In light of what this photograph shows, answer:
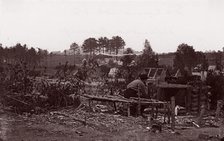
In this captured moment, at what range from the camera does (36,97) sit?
1475 centimetres

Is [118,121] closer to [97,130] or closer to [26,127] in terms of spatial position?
[97,130]

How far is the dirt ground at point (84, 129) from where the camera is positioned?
9836 millimetres

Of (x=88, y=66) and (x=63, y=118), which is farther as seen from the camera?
(x=88, y=66)

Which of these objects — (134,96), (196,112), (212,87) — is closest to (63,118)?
(134,96)

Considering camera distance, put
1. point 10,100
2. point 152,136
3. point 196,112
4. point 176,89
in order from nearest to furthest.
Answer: point 152,136 → point 10,100 → point 196,112 → point 176,89

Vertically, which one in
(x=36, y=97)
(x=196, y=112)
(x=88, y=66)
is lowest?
(x=196, y=112)

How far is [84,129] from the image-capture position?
432 inches

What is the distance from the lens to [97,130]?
11.0m

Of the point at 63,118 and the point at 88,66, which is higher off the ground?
the point at 88,66

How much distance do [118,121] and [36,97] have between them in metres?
4.09

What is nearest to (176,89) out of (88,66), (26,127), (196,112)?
(196,112)

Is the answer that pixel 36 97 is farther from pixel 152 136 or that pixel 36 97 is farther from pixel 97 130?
pixel 152 136

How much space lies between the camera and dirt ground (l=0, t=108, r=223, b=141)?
9.84 m

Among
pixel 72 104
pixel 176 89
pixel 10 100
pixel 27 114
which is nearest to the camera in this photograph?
pixel 27 114
